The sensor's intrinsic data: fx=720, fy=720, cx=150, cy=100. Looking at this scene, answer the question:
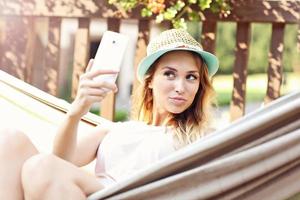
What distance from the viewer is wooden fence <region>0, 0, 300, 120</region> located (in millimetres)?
3449

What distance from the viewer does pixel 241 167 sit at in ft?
5.17

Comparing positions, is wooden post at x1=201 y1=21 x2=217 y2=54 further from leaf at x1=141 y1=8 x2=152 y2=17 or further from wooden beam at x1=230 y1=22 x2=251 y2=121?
leaf at x1=141 y1=8 x2=152 y2=17

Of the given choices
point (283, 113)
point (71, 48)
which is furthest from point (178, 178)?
point (71, 48)

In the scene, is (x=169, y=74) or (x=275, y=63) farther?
(x=275, y=63)

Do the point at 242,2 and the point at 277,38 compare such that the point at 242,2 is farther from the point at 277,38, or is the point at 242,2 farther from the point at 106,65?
the point at 106,65

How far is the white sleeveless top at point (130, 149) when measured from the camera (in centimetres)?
201

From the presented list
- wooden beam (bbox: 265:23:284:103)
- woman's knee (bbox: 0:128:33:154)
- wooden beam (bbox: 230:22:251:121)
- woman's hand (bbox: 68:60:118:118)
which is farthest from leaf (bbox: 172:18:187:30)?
woman's knee (bbox: 0:128:33:154)

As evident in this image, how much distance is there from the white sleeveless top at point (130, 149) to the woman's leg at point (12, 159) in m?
0.30

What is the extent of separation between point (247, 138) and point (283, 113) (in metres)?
0.10

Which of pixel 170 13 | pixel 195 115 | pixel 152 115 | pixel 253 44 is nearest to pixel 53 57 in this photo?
pixel 170 13

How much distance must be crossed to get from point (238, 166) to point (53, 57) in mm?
2459

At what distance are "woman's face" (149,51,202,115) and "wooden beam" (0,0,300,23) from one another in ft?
4.73

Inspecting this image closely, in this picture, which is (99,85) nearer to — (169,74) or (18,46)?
(169,74)

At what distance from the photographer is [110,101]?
3730mm
